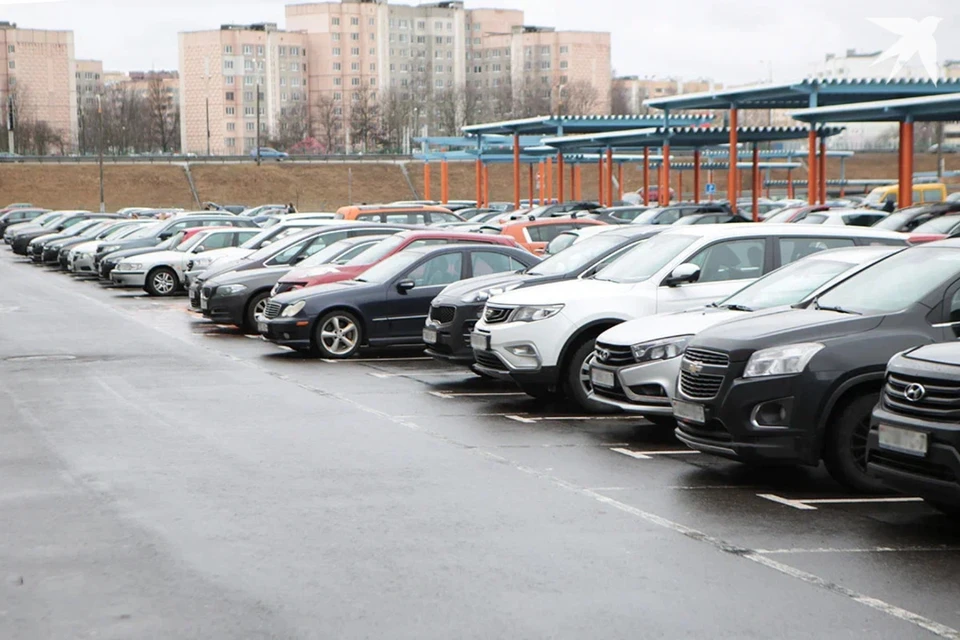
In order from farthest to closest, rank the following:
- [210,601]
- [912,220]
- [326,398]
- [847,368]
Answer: [912,220]
[326,398]
[847,368]
[210,601]

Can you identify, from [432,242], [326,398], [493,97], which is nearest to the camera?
[326,398]

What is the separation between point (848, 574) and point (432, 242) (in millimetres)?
12899

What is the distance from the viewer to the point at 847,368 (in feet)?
28.1

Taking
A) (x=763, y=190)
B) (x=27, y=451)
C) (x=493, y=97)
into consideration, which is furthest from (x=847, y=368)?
(x=493, y=97)

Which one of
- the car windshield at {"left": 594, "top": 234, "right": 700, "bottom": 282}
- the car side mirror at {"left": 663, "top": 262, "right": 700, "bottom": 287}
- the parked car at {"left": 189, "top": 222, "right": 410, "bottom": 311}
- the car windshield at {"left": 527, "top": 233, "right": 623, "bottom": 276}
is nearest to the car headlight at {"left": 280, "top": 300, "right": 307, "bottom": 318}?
the car windshield at {"left": 527, "top": 233, "right": 623, "bottom": 276}

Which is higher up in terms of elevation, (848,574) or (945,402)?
(945,402)

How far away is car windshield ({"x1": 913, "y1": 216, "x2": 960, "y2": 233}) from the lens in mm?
25453

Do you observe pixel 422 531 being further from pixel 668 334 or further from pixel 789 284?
pixel 789 284

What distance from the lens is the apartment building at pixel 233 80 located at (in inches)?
6117

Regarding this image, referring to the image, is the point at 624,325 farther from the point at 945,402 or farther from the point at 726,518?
the point at 945,402

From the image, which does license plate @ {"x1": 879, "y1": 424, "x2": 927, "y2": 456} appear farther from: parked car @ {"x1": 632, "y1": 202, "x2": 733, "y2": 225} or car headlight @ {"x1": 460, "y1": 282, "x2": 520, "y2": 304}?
parked car @ {"x1": 632, "y1": 202, "x2": 733, "y2": 225}

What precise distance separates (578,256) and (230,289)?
290 inches

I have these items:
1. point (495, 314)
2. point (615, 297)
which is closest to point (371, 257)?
point (495, 314)

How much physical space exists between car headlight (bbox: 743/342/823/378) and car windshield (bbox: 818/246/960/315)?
0.66 metres
